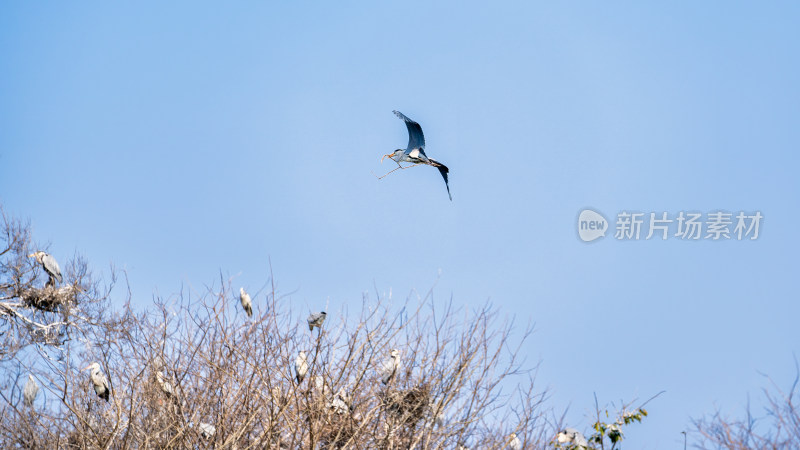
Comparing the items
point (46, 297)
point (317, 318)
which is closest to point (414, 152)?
point (317, 318)

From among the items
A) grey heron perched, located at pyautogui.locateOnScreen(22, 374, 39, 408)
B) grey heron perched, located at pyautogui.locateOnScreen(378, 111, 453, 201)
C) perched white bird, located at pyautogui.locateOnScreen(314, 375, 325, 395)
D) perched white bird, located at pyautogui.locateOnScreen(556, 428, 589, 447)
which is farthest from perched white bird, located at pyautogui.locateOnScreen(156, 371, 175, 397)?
perched white bird, located at pyautogui.locateOnScreen(556, 428, 589, 447)

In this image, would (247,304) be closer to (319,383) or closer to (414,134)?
(319,383)

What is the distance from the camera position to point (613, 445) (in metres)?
8.07

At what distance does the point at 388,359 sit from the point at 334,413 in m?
0.77

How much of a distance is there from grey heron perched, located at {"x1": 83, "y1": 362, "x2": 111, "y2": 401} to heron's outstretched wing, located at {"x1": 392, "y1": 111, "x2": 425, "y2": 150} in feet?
15.1

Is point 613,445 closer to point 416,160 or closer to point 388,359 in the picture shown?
point 388,359

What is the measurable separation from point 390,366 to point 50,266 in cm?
857

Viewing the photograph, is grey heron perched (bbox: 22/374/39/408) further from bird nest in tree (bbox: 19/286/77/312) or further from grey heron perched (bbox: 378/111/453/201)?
grey heron perched (bbox: 378/111/453/201)

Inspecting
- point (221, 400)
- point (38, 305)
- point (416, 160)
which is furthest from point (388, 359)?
point (38, 305)

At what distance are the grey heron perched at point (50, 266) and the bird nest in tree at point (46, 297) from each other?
1.11ft

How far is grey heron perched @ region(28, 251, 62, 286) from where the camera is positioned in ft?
44.8

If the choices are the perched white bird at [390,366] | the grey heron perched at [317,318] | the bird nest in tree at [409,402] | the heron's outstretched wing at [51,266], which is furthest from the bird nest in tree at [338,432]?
the heron's outstretched wing at [51,266]

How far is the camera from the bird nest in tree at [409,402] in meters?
7.62

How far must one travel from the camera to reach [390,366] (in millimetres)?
7746
